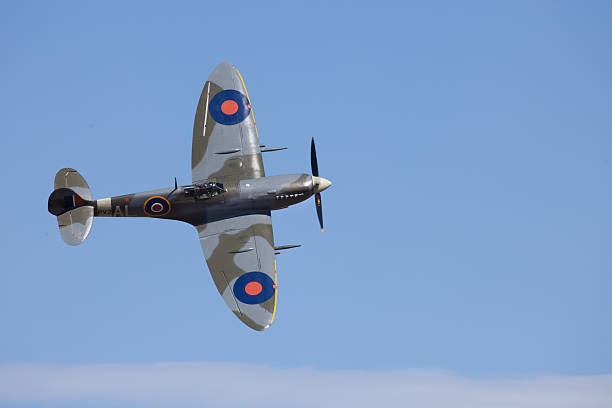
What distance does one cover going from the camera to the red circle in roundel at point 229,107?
121 feet

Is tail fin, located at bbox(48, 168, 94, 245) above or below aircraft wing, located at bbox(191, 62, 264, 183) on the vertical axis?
below

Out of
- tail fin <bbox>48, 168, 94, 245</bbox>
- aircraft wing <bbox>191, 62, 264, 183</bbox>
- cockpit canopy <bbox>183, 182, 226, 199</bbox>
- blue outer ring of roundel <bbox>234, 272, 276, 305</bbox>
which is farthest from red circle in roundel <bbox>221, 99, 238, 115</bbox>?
blue outer ring of roundel <bbox>234, 272, 276, 305</bbox>

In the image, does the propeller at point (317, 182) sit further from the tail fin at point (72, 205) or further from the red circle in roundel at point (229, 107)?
the tail fin at point (72, 205)

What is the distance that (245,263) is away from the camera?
3397cm

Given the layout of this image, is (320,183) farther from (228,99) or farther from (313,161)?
(228,99)

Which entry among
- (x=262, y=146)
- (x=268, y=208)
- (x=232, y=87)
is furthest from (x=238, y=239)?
(x=232, y=87)

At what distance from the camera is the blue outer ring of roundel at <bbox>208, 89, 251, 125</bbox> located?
1446 inches

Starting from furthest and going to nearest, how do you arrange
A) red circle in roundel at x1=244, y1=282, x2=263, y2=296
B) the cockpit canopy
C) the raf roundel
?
the raf roundel < the cockpit canopy < red circle in roundel at x1=244, y1=282, x2=263, y2=296

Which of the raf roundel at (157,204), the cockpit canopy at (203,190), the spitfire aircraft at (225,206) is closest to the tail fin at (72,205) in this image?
the spitfire aircraft at (225,206)

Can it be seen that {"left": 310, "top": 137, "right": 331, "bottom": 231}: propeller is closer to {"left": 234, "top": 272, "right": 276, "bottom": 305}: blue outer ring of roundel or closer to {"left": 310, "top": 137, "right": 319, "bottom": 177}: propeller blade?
{"left": 310, "top": 137, "right": 319, "bottom": 177}: propeller blade

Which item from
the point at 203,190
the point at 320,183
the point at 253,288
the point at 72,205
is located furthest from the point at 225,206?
the point at 72,205

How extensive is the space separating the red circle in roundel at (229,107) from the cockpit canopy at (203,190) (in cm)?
355

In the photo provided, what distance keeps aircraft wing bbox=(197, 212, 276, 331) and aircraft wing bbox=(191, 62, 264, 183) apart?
1.85 metres

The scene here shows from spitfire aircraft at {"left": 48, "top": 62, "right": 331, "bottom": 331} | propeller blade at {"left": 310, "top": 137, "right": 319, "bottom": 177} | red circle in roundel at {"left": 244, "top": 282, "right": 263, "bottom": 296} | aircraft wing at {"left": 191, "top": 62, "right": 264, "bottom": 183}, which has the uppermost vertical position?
aircraft wing at {"left": 191, "top": 62, "right": 264, "bottom": 183}
